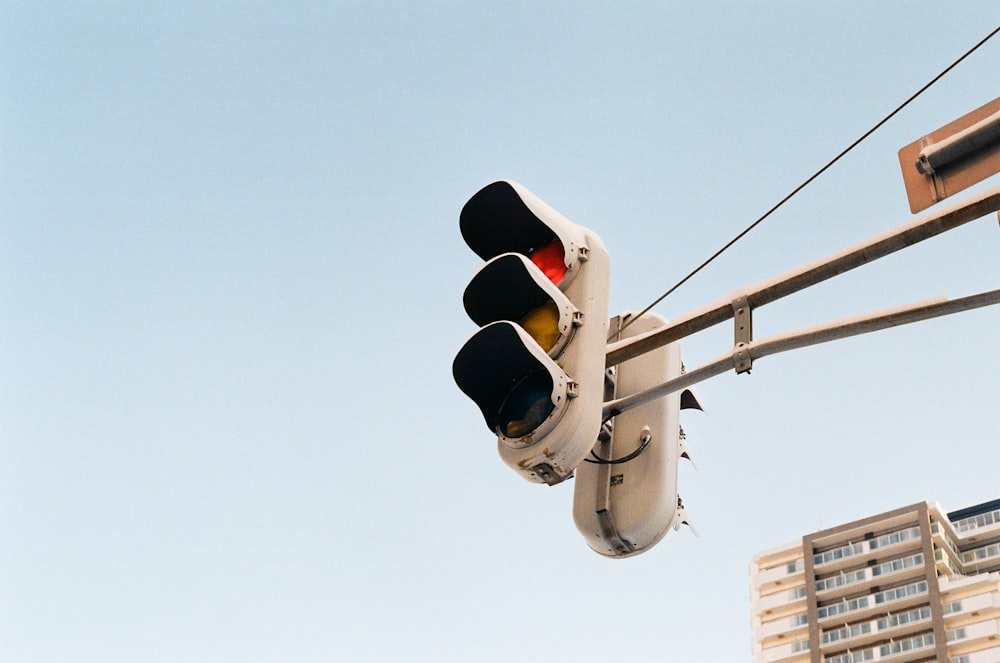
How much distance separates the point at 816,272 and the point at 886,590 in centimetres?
11356

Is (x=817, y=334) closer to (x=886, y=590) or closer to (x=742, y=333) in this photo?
(x=742, y=333)

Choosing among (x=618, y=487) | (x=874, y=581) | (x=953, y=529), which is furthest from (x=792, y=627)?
(x=618, y=487)

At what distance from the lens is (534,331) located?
4586mm

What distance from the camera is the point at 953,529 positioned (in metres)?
117

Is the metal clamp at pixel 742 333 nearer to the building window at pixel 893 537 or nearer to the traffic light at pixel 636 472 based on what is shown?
the traffic light at pixel 636 472

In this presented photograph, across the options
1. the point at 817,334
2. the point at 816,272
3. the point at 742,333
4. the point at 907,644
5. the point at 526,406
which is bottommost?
the point at 526,406

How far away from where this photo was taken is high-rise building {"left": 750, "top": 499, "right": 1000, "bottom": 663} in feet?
341

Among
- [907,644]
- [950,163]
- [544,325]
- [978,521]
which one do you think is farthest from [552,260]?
[978,521]

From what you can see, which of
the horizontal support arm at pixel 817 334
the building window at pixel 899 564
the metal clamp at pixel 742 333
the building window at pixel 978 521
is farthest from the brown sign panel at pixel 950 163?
the building window at pixel 978 521

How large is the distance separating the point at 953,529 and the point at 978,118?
122 m

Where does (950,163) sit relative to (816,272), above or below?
above

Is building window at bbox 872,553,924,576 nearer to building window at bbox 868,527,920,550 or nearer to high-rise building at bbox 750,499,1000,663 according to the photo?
high-rise building at bbox 750,499,1000,663

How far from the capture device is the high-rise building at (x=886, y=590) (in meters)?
104

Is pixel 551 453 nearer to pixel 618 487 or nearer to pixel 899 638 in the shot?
pixel 618 487
